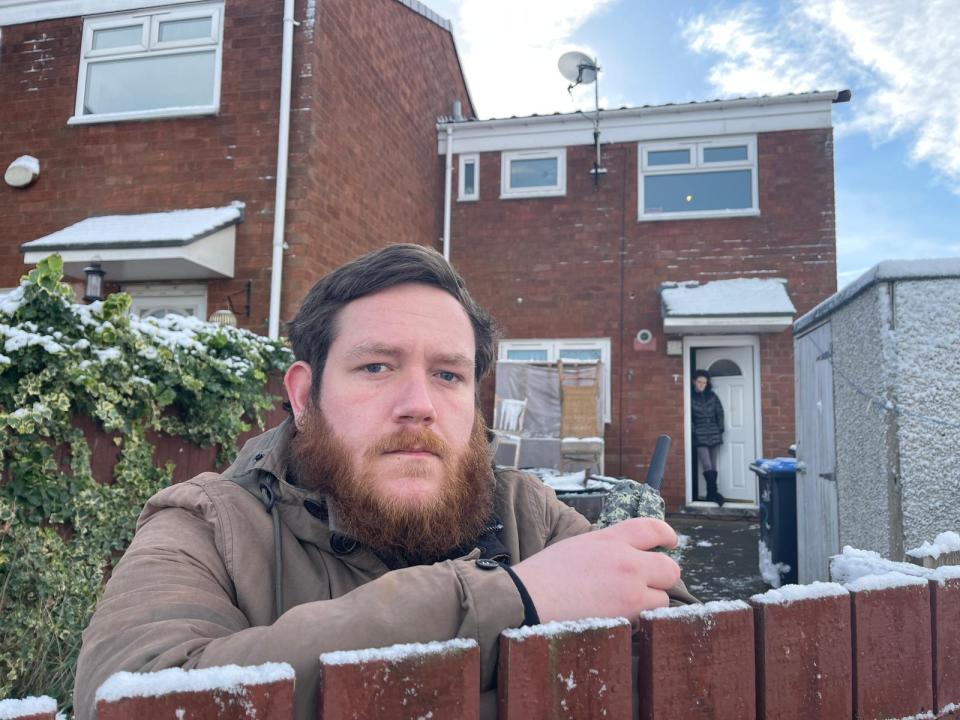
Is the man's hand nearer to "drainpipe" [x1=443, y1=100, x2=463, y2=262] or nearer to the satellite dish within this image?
"drainpipe" [x1=443, y1=100, x2=463, y2=262]

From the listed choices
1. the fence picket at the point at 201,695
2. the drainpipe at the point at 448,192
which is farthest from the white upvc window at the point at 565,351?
the fence picket at the point at 201,695

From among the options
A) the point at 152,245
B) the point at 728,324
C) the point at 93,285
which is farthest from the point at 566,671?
the point at 728,324

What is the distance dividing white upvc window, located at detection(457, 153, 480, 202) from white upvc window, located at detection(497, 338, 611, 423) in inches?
107

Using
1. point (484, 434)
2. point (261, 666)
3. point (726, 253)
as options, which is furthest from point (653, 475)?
point (726, 253)

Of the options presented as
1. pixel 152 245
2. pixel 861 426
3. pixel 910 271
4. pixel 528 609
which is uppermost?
pixel 152 245

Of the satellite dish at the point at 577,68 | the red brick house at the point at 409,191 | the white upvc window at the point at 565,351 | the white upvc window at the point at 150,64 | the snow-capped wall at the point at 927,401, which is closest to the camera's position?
the snow-capped wall at the point at 927,401

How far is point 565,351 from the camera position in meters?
10.6

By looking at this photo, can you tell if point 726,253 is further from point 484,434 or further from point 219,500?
point 219,500

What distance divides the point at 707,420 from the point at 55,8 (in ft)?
36.5

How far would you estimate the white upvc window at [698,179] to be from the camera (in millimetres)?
10336

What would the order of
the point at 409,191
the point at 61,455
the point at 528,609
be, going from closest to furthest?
the point at 528,609 < the point at 61,455 < the point at 409,191

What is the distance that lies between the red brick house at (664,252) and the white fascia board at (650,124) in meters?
0.02

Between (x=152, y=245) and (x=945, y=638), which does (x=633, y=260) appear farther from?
(x=945, y=638)

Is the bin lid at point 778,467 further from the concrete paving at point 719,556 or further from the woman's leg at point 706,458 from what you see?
the woman's leg at point 706,458
